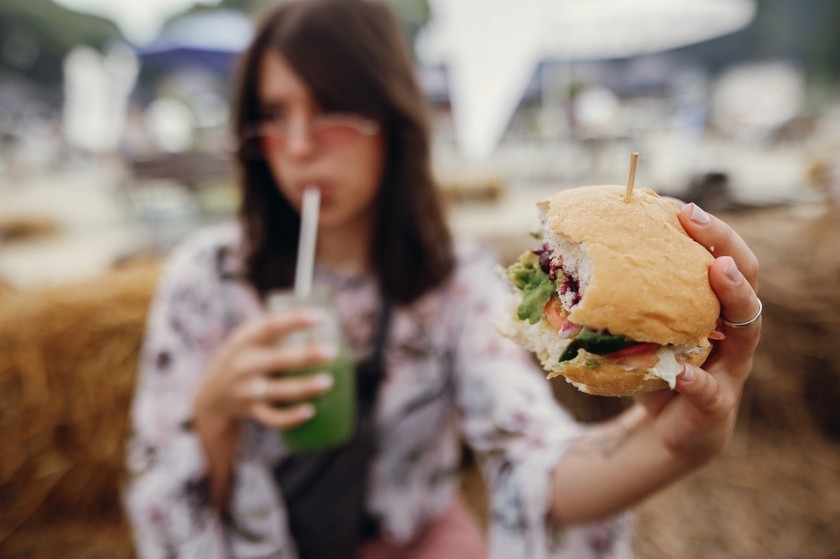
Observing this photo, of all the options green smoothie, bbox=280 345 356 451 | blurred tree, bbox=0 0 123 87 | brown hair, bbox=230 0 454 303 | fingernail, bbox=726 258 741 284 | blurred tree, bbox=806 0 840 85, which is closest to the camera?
fingernail, bbox=726 258 741 284

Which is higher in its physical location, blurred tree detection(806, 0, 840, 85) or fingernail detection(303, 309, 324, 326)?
blurred tree detection(806, 0, 840, 85)

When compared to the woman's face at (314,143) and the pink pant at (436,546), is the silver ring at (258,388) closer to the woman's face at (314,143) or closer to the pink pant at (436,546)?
the woman's face at (314,143)

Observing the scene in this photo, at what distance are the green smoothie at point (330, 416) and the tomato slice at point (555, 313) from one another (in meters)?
0.59

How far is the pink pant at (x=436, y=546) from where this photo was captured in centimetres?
138

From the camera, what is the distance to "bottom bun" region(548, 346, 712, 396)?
2.20 feet

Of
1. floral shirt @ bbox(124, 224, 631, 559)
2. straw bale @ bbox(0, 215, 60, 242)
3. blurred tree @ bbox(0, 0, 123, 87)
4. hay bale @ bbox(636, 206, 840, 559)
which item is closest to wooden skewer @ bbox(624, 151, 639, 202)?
floral shirt @ bbox(124, 224, 631, 559)

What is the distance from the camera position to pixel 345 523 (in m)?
1.28

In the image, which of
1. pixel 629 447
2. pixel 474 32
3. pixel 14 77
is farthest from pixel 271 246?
pixel 14 77

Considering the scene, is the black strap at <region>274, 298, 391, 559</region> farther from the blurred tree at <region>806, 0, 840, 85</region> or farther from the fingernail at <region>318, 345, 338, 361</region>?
the blurred tree at <region>806, 0, 840, 85</region>

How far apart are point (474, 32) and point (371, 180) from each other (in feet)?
10.7

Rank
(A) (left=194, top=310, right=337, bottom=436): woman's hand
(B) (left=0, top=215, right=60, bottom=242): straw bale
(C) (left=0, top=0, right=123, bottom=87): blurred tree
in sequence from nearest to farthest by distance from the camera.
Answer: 1. (A) (left=194, top=310, right=337, bottom=436): woman's hand
2. (B) (left=0, top=215, right=60, bottom=242): straw bale
3. (C) (left=0, top=0, right=123, bottom=87): blurred tree

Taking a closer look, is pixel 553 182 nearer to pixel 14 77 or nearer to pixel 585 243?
pixel 585 243

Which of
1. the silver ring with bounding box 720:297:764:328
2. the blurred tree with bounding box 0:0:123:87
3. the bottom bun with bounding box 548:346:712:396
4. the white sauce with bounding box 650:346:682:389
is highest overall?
the blurred tree with bounding box 0:0:123:87

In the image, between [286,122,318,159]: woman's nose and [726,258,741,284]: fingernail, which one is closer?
Answer: [726,258,741,284]: fingernail
